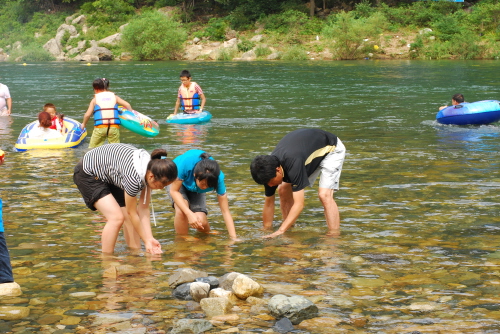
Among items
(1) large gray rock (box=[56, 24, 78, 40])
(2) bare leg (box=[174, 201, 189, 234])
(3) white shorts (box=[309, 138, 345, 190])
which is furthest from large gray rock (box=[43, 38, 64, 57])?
(3) white shorts (box=[309, 138, 345, 190])

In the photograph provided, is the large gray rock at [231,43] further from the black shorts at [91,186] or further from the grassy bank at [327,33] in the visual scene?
the black shorts at [91,186]

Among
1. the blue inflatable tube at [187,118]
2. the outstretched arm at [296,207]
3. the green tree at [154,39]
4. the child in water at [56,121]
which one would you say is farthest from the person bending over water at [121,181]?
the green tree at [154,39]

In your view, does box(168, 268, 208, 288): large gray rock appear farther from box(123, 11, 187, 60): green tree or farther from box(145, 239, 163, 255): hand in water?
box(123, 11, 187, 60): green tree

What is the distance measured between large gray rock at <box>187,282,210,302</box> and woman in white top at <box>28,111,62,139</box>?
9191 millimetres

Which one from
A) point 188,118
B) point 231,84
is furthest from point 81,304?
point 231,84

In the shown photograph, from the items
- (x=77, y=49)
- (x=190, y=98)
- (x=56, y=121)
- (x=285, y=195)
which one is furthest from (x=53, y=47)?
(x=285, y=195)

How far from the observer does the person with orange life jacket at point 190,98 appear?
17.4 metres

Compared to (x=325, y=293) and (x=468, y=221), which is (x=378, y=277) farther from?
(x=468, y=221)

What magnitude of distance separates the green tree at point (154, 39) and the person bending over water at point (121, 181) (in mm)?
50137

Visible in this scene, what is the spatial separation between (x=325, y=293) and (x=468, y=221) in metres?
3.03

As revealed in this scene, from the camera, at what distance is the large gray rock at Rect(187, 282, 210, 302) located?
5.16 m

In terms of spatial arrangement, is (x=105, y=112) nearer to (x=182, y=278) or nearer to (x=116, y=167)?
(x=116, y=167)

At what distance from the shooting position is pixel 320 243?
6.89m

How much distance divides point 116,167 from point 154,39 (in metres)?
51.8
